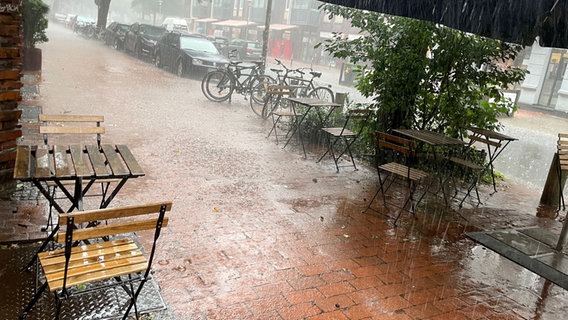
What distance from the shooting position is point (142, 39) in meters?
20.0

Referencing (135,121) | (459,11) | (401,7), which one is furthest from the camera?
(135,121)

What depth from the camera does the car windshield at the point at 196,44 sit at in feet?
54.0

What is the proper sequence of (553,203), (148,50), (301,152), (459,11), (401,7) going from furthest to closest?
(148,50) < (301,152) < (553,203) < (401,7) < (459,11)

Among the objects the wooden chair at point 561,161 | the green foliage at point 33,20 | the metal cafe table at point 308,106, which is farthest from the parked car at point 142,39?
the wooden chair at point 561,161

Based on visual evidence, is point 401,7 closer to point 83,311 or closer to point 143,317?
point 143,317

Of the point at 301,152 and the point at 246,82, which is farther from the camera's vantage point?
the point at 246,82

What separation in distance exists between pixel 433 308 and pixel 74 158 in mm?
3057

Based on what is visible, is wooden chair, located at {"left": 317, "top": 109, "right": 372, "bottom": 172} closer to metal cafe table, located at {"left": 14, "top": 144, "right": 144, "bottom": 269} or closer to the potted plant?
metal cafe table, located at {"left": 14, "top": 144, "right": 144, "bottom": 269}

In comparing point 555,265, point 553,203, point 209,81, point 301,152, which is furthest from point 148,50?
point 555,265

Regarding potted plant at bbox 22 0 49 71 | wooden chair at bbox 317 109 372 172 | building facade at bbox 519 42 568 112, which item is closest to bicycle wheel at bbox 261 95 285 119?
wooden chair at bbox 317 109 372 172

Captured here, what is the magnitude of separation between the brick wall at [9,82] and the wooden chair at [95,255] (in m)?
2.15

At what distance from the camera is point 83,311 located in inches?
119

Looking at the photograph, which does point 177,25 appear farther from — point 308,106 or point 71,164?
point 71,164

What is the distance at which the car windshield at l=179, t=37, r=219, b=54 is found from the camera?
16.5 meters
